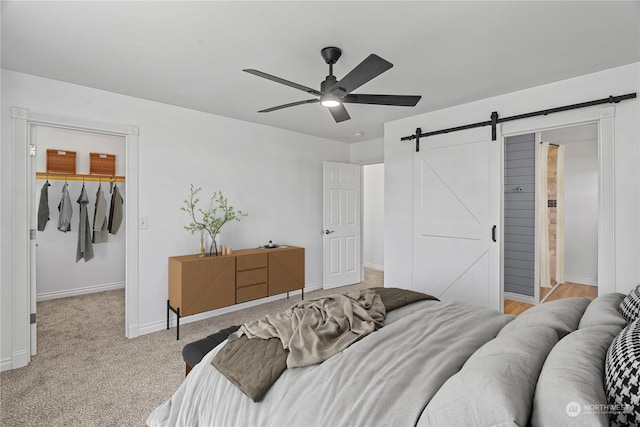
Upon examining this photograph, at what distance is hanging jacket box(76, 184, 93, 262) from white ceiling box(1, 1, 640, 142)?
2330 mm

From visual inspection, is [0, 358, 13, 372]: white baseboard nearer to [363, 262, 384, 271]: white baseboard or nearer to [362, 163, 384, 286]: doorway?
[362, 163, 384, 286]: doorway

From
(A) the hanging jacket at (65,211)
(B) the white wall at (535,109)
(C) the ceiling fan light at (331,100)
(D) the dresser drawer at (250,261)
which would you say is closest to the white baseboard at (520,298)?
(B) the white wall at (535,109)

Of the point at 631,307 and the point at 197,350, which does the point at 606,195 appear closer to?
the point at 631,307

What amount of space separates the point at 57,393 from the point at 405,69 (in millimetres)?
3582

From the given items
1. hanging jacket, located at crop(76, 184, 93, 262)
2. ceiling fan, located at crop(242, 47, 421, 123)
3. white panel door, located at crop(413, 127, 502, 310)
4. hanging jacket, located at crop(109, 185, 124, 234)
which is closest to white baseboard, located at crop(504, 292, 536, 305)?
white panel door, located at crop(413, 127, 502, 310)

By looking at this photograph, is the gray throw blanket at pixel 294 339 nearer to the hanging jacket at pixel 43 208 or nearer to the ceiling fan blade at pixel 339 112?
the ceiling fan blade at pixel 339 112

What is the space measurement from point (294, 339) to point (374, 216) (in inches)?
220

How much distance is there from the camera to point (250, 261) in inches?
155

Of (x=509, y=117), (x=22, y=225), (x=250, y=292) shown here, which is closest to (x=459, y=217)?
(x=509, y=117)

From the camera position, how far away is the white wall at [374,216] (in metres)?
6.91

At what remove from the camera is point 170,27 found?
6.84 feet

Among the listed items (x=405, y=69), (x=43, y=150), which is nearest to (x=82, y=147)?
(x=43, y=150)

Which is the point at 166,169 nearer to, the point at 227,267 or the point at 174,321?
the point at 227,267

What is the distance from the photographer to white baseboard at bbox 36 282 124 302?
4629mm
